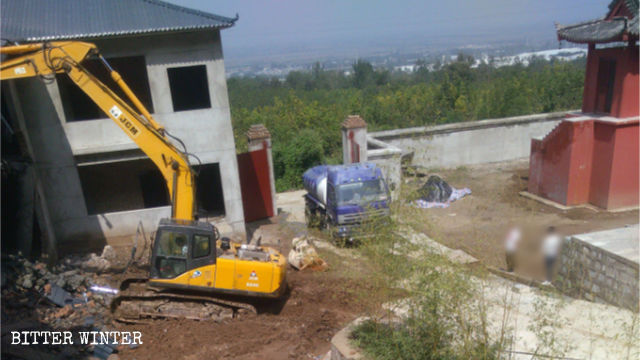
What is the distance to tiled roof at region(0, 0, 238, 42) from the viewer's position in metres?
11.8

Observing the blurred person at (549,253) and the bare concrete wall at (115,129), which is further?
the bare concrete wall at (115,129)

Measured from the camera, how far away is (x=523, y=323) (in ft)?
22.7

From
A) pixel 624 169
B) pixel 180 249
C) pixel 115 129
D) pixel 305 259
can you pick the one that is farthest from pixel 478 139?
pixel 180 249

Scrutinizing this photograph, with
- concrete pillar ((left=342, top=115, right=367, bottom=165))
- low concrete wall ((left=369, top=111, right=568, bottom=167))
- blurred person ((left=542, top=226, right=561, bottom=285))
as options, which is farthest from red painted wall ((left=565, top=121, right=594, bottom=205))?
blurred person ((left=542, top=226, right=561, bottom=285))

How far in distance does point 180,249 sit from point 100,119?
5807 mm

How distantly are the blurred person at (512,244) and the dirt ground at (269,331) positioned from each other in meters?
3.18

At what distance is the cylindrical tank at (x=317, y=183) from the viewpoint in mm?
14609

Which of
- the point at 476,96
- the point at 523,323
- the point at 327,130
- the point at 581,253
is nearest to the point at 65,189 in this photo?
the point at 523,323

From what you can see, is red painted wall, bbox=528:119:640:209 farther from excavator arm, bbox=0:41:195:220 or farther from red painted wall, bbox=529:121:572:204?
excavator arm, bbox=0:41:195:220

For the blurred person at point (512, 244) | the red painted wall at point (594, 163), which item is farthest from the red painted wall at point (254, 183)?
the blurred person at point (512, 244)

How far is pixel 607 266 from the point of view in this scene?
8.73 m

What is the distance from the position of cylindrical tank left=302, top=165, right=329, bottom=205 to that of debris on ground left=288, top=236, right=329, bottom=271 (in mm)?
2580

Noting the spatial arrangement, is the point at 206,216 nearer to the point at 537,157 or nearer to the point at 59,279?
the point at 59,279

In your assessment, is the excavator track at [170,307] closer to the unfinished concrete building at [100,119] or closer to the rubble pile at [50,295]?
the rubble pile at [50,295]
